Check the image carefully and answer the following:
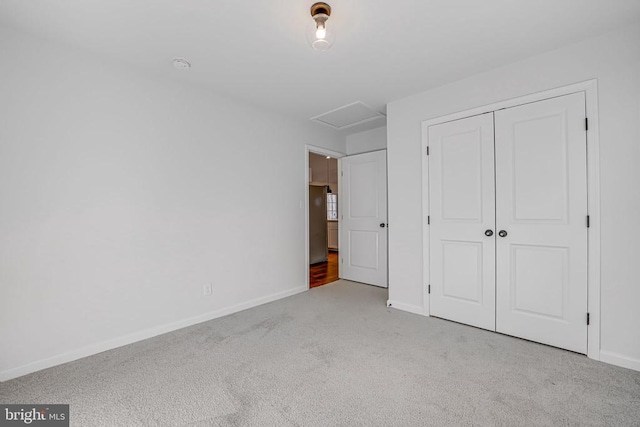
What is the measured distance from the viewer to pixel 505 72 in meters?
2.60

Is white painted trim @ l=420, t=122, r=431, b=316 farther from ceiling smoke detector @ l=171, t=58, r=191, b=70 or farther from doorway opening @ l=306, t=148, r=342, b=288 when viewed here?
ceiling smoke detector @ l=171, t=58, r=191, b=70

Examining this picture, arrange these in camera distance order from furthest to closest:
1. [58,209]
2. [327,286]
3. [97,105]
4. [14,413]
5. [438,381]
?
[327,286]
[97,105]
[58,209]
[438,381]
[14,413]

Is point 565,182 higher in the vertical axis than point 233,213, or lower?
higher

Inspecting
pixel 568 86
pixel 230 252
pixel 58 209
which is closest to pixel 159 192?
pixel 58 209

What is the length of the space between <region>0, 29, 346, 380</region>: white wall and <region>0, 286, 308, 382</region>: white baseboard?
0.01 meters

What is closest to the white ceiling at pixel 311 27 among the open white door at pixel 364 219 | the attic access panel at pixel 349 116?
the attic access panel at pixel 349 116

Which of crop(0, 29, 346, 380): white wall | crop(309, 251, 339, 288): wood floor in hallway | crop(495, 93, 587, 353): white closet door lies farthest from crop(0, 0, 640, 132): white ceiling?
crop(309, 251, 339, 288): wood floor in hallway

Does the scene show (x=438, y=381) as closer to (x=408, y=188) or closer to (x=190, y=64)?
(x=408, y=188)

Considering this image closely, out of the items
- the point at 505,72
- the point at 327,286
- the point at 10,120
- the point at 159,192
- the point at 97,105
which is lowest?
the point at 327,286

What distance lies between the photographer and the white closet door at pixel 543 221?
2271 millimetres

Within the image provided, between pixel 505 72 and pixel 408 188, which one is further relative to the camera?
pixel 408 188

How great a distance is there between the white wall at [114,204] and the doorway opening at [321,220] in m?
1.30

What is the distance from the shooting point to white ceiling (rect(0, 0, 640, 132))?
184cm

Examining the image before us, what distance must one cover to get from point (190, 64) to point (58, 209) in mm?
1588
